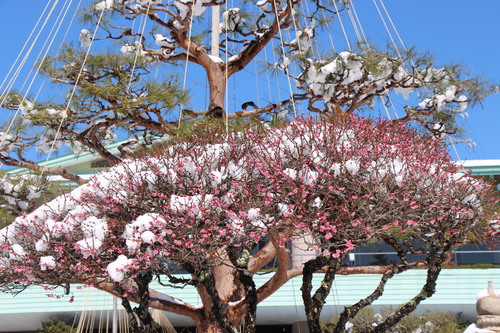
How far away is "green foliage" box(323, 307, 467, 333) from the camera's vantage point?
1331 cm

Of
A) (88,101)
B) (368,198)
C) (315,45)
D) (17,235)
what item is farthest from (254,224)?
(315,45)

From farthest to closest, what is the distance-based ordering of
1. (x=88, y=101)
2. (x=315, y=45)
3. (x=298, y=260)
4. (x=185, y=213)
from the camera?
(x=298, y=260) → (x=315, y=45) → (x=88, y=101) → (x=185, y=213)

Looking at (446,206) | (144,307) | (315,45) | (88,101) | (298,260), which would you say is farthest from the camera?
(298,260)

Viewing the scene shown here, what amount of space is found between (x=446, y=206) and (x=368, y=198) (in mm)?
755

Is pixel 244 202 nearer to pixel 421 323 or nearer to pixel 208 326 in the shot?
pixel 208 326

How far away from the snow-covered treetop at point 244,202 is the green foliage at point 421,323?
319 inches

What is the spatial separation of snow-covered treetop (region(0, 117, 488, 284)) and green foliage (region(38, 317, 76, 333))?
9.42 m

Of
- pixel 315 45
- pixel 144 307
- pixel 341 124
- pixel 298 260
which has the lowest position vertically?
pixel 144 307

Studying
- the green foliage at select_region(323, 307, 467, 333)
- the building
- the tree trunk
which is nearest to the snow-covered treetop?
the tree trunk

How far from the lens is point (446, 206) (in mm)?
5320

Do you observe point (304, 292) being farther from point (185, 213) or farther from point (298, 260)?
point (298, 260)

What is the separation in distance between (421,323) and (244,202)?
9639mm

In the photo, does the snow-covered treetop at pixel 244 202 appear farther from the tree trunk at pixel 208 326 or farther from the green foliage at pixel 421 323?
the green foliage at pixel 421 323

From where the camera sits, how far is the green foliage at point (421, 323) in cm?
1331
